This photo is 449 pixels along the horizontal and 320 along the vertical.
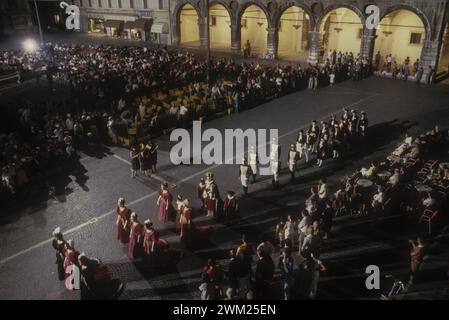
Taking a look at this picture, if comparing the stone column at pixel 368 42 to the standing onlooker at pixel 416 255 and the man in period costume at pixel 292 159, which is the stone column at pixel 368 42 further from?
the standing onlooker at pixel 416 255

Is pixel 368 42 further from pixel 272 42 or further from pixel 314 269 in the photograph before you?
pixel 314 269

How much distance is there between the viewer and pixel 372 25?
2894 centimetres

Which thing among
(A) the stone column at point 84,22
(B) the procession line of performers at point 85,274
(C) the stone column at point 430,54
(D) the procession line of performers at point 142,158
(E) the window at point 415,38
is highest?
(A) the stone column at point 84,22

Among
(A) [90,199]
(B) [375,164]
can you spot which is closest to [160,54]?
(A) [90,199]

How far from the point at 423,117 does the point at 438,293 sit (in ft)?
47.2

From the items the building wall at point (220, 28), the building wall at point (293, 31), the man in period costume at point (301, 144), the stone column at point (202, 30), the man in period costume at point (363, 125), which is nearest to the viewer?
the man in period costume at point (301, 144)

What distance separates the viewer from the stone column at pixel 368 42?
2933cm

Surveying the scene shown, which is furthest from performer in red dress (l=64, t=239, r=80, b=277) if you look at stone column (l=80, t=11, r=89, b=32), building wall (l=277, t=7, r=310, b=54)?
stone column (l=80, t=11, r=89, b=32)

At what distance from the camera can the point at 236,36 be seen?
128ft

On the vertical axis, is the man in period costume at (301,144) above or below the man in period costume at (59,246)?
above

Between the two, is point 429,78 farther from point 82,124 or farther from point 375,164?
point 82,124

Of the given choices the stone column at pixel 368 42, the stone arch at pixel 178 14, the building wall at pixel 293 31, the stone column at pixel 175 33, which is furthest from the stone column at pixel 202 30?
the stone column at pixel 368 42

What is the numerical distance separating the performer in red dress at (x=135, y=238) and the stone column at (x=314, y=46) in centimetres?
2769

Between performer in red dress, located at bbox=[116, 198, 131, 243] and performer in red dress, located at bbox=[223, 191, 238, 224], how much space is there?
10.0 ft
